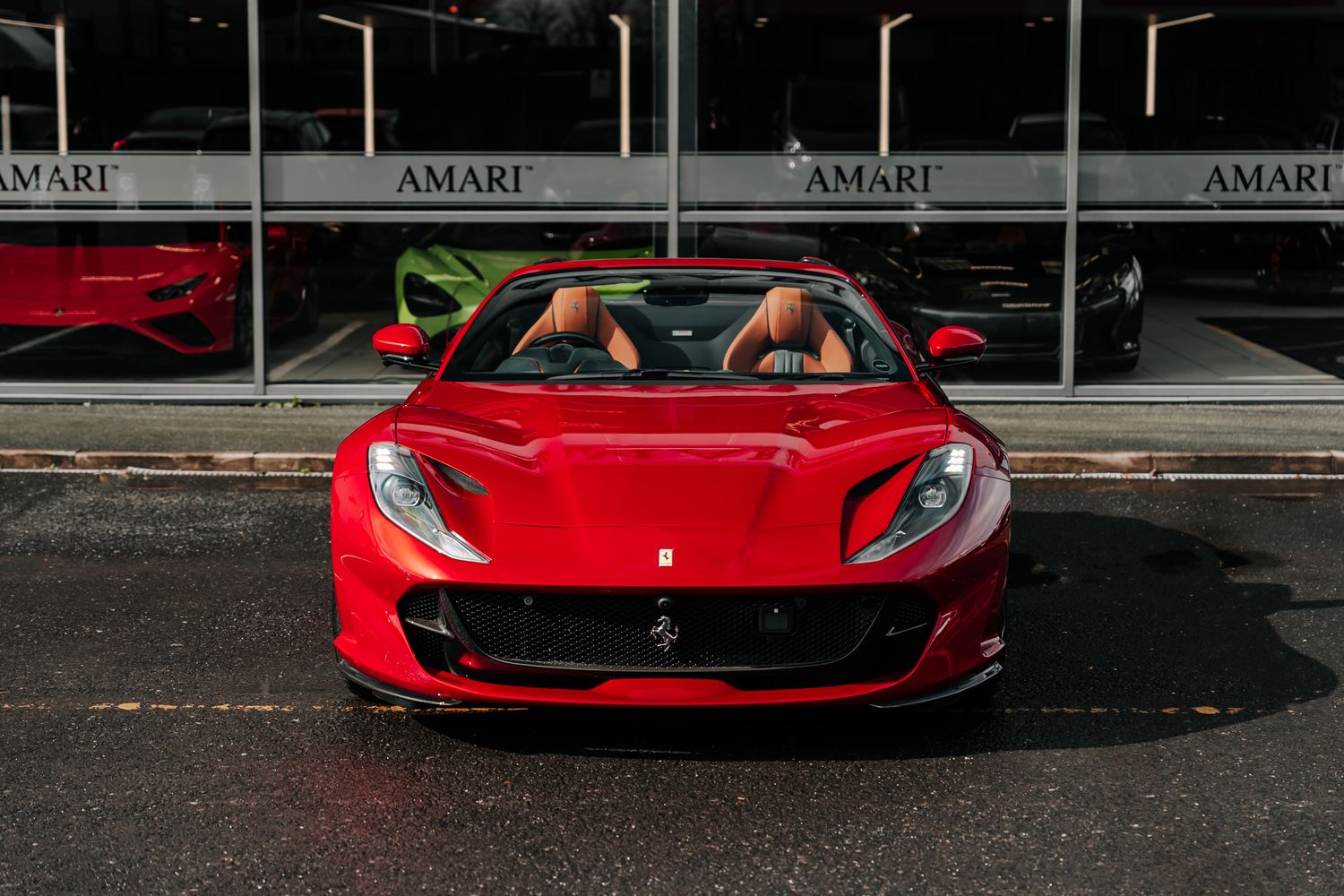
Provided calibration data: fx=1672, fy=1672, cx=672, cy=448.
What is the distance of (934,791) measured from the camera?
446 cm

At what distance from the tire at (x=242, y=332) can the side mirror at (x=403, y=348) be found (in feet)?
22.1

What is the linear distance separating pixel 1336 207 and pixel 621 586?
9.88 metres

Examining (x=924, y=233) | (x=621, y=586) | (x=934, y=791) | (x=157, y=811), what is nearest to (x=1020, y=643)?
(x=934, y=791)

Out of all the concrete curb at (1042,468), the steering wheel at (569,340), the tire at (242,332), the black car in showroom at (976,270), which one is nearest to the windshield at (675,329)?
the steering wheel at (569,340)

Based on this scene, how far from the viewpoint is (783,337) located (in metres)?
6.38

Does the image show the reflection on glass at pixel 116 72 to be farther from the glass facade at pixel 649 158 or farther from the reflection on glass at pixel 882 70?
the reflection on glass at pixel 882 70

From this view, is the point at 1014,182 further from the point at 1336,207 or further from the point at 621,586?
the point at 621,586

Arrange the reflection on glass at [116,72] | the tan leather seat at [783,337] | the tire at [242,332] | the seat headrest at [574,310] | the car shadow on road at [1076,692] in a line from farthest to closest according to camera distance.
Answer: the tire at [242,332] → the reflection on glass at [116,72] → the seat headrest at [574,310] → the tan leather seat at [783,337] → the car shadow on road at [1076,692]

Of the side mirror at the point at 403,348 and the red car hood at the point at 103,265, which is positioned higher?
the red car hood at the point at 103,265

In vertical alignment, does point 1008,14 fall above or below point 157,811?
above

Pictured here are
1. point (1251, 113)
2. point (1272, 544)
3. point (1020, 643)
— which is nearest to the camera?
point (1020, 643)

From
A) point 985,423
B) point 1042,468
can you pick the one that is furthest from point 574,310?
point 985,423

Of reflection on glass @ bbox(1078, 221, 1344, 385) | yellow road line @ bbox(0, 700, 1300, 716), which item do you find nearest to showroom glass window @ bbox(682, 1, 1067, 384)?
reflection on glass @ bbox(1078, 221, 1344, 385)

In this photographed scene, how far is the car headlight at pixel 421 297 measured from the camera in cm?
1259
